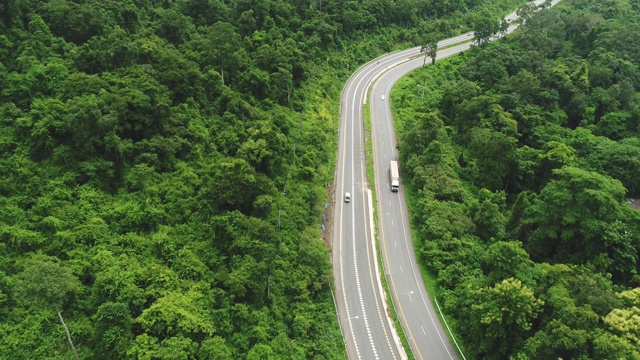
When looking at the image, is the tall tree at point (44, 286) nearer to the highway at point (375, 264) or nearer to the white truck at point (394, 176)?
the highway at point (375, 264)

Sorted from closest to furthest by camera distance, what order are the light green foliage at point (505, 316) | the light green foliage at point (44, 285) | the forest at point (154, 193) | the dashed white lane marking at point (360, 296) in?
1. the light green foliage at point (44, 285)
2. the forest at point (154, 193)
3. the light green foliage at point (505, 316)
4. the dashed white lane marking at point (360, 296)

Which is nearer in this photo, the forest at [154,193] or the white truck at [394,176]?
the forest at [154,193]

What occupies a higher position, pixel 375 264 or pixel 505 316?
pixel 375 264

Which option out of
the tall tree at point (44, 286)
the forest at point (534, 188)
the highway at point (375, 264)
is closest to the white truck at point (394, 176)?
the highway at point (375, 264)

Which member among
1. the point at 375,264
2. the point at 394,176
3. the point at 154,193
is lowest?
the point at 375,264

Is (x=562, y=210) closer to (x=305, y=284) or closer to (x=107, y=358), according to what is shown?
(x=305, y=284)

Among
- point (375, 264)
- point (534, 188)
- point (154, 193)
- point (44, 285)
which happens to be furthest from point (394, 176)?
point (44, 285)

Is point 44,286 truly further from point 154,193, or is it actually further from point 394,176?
point 394,176

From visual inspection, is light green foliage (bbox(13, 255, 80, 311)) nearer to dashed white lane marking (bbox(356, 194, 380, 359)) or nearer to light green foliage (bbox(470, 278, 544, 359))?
dashed white lane marking (bbox(356, 194, 380, 359))
